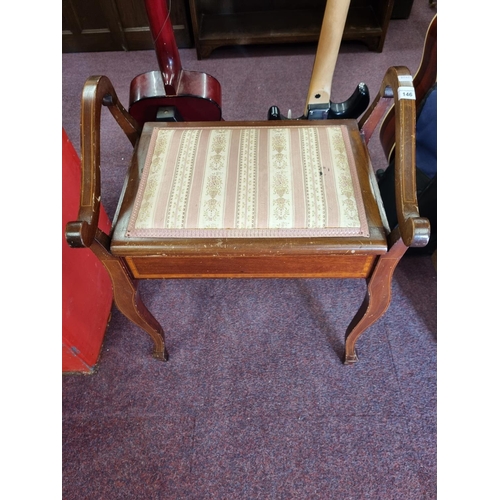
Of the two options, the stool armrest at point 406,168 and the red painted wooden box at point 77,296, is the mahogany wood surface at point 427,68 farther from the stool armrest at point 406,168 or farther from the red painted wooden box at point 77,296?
the red painted wooden box at point 77,296

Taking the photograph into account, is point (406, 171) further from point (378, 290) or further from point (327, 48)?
point (327, 48)

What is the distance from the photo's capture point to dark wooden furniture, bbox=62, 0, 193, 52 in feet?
6.21

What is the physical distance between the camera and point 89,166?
0.70 m

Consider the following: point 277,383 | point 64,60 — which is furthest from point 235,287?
point 64,60

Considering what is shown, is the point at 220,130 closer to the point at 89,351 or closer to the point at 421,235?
the point at 421,235

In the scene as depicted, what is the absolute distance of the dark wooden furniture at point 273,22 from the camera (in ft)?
6.14

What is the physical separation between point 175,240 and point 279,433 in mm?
581

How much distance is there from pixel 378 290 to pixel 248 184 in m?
0.35

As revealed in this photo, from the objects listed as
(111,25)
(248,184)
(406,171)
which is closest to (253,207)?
(248,184)

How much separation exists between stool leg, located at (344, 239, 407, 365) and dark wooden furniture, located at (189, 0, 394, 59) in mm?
1542

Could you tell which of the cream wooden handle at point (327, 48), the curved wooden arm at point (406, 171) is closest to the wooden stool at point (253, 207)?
the curved wooden arm at point (406, 171)

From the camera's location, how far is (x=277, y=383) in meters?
1.04

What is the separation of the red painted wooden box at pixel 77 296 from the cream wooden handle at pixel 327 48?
77 centimetres

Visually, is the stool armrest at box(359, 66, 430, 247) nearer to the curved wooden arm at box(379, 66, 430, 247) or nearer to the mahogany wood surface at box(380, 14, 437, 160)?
the curved wooden arm at box(379, 66, 430, 247)
